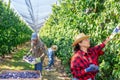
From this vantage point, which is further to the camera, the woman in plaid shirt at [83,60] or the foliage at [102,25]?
the foliage at [102,25]

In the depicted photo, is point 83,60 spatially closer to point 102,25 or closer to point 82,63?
point 82,63

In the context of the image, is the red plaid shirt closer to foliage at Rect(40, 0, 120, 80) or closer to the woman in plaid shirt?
the woman in plaid shirt

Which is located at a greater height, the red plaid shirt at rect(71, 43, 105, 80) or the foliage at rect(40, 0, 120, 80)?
the foliage at rect(40, 0, 120, 80)

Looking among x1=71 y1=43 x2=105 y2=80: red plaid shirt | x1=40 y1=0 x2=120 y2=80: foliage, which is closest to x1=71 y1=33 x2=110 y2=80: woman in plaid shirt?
x1=71 y1=43 x2=105 y2=80: red plaid shirt

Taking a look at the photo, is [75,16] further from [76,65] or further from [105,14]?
[76,65]

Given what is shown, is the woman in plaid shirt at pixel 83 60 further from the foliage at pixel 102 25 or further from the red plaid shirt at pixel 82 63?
the foliage at pixel 102 25

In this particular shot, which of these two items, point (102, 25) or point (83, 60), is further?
point (102, 25)

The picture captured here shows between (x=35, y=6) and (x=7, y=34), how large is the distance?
2.30 metres

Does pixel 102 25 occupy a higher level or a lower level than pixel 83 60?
higher

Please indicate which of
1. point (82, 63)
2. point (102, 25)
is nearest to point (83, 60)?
point (82, 63)

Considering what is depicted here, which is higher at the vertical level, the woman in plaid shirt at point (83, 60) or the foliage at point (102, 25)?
the foliage at point (102, 25)

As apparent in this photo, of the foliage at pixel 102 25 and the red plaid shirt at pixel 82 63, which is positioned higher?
the foliage at pixel 102 25

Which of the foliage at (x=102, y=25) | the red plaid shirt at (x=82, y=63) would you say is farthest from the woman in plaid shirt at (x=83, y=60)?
the foliage at (x=102, y=25)

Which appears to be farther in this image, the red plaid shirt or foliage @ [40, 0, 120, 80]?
foliage @ [40, 0, 120, 80]
